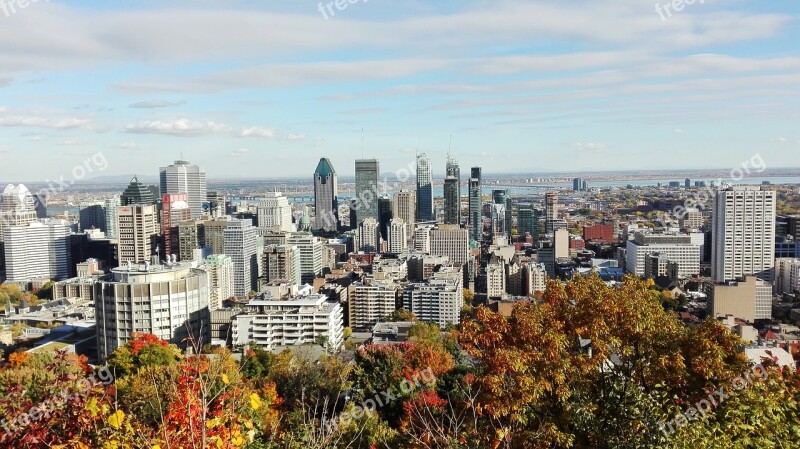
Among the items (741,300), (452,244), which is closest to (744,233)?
(741,300)

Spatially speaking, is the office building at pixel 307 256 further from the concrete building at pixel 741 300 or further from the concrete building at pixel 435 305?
the concrete building at pixel 741 300

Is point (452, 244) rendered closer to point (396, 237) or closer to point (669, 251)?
point (396, 237)

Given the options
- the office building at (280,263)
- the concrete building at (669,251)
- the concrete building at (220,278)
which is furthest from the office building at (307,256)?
the concrete building at (669,251)

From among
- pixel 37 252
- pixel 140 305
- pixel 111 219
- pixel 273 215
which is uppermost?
pixel 140 305

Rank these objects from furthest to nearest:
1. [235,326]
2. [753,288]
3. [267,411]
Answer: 1. [753,288]
2. [235,326]
3. [267,411]

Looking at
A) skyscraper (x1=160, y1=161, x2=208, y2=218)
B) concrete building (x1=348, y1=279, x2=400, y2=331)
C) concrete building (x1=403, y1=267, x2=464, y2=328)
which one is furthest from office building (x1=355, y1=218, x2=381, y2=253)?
concrete building (x1=403, y1=267, x2=464, y2=328)

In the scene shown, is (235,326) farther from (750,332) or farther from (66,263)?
(66,263)

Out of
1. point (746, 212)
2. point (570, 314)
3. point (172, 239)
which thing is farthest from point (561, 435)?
point (172, 239)
